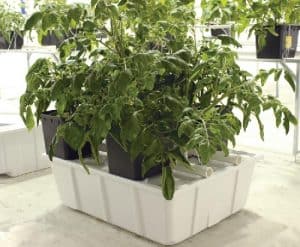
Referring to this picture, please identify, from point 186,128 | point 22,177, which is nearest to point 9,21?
point 22,177

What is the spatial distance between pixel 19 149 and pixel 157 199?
1076 mm

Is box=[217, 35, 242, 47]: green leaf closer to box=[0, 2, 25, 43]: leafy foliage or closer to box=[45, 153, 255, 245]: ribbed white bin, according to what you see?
box=[45, 153, 255, 245]: ribbed white bin

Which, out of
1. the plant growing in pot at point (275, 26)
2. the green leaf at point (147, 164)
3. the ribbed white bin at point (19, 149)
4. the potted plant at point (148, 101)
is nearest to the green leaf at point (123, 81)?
the potted plant at point (148, 101)

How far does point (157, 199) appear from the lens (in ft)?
5.16

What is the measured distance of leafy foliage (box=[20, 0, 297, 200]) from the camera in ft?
4.71

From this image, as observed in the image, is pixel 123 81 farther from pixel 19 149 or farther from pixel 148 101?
pixel 19 149

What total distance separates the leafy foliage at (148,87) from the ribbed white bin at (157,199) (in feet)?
0.38

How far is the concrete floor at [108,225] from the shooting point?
1649 millimetres

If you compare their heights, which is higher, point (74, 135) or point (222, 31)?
point (222, 31)

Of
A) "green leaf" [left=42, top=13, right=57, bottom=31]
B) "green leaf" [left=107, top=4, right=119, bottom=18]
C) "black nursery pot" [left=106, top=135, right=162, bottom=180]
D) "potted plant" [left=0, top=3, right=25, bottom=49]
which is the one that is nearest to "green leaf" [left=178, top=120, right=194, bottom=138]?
"black nursery pot" [left=106, top=135, right=162, bottom=180]

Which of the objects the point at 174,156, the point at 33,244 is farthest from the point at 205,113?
the point at 33,244

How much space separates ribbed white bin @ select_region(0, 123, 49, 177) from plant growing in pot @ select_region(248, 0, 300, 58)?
1217 mm

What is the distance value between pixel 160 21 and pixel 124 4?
0.45ft

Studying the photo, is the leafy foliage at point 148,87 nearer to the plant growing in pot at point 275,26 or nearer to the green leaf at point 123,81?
the green leaf at point 123,81
